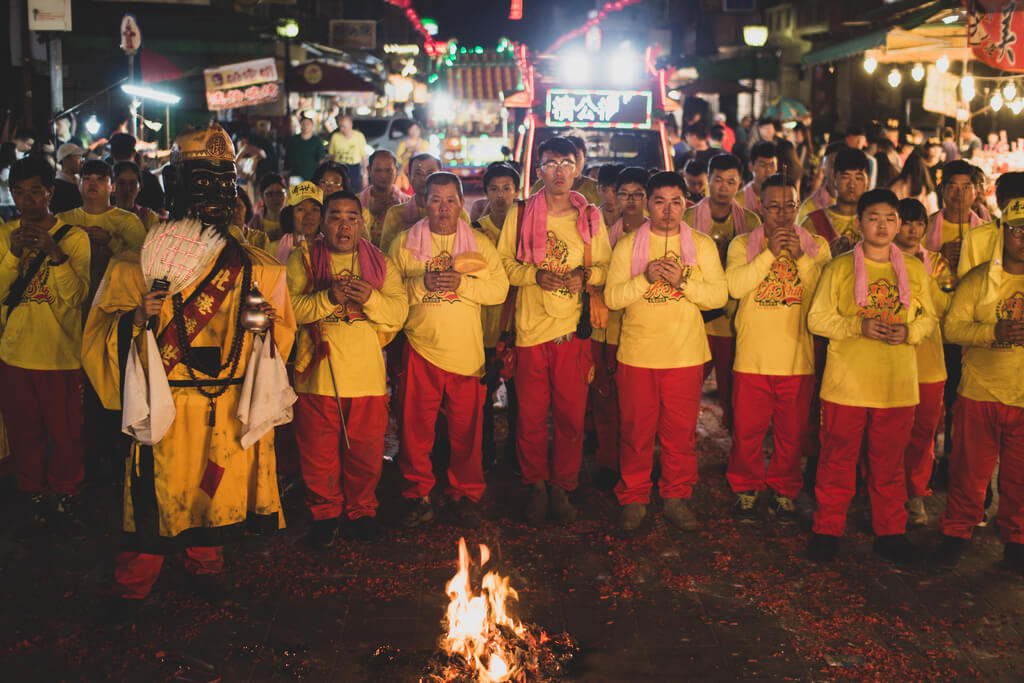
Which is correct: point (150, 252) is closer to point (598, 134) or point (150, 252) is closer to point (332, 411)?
point (332, 411)

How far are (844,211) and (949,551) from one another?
2398mm

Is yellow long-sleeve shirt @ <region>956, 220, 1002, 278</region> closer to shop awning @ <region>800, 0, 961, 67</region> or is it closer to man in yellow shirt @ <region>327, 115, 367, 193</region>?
shop awning @ <region>800, 0, 961, 67</region>

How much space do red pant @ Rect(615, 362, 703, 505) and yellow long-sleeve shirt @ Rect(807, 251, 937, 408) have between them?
0.84 metres

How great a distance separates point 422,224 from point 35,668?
3202 millimetres

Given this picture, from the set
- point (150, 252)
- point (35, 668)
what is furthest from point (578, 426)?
point (35, 668)

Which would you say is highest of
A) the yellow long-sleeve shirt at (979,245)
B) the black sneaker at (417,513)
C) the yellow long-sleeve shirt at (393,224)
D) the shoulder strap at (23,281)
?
the yellow long-sleeve shirt at (393,224)

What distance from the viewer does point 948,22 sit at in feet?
35.4

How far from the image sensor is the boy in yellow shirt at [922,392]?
5789mm

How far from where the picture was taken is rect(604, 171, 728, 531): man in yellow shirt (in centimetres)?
566

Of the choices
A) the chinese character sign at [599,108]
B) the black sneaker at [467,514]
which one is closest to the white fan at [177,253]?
the black sneaker at [467,514]

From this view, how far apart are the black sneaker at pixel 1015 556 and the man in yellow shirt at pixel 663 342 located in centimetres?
177

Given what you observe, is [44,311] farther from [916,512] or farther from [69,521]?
[916,512]

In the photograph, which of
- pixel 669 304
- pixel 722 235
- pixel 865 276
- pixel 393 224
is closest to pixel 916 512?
pixel 865 276

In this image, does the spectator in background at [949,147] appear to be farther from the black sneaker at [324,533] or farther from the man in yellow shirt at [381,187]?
the black sneaker at [324,533]
